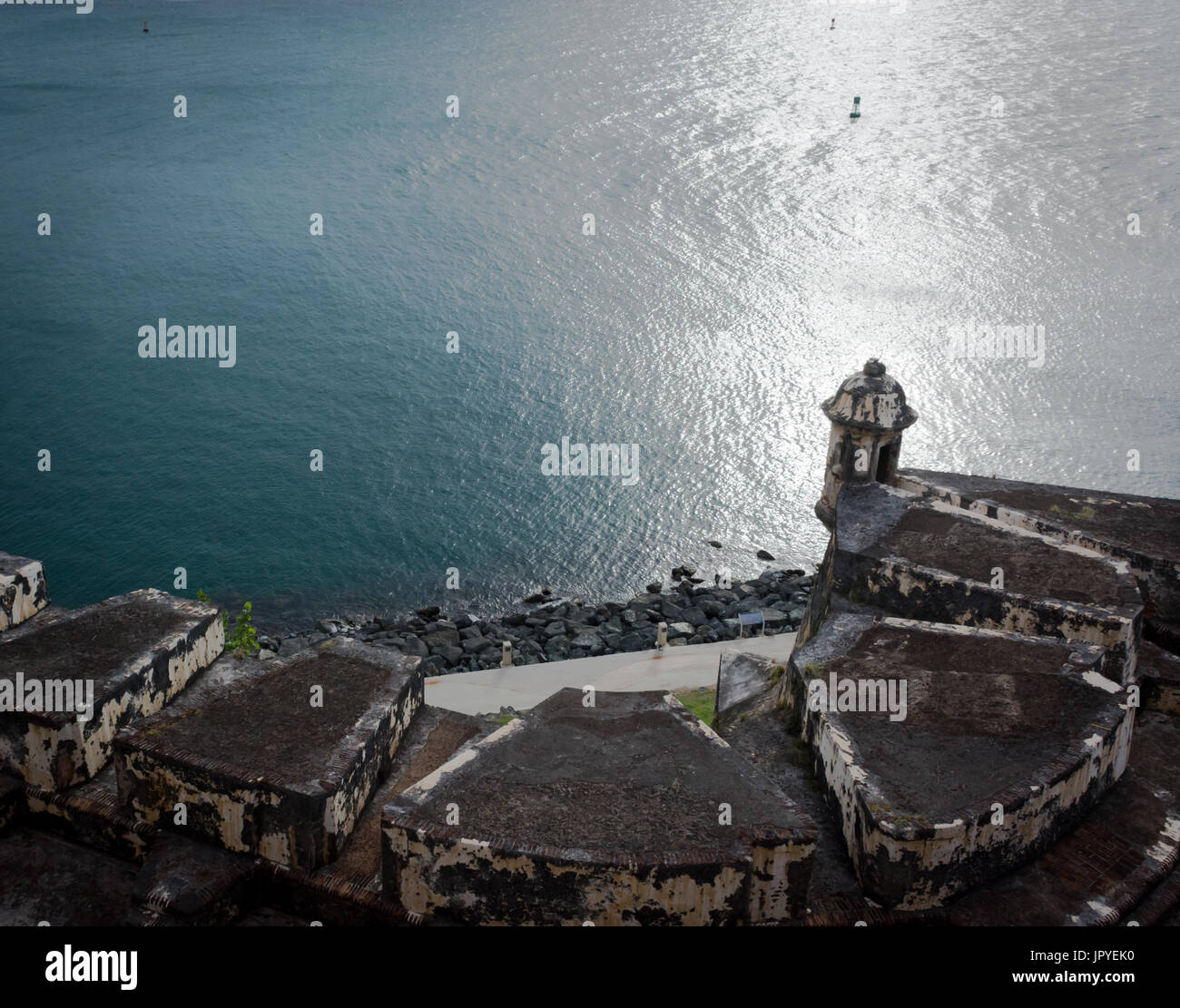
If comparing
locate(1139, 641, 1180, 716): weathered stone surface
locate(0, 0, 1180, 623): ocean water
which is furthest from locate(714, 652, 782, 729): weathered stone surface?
locate(0, 0, 1180, 623): ocean water

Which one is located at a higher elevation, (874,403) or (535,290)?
(535,290)

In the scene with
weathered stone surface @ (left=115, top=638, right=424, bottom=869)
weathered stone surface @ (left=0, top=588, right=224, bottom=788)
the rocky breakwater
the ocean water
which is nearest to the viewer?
weathered stone surface @ (left=115, top=638, right=424, bottom=869)

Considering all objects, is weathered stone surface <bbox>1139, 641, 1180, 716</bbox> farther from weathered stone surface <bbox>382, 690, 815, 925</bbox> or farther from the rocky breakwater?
the rocky breakwater

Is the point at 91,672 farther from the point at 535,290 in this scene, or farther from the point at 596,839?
the point at 535,290

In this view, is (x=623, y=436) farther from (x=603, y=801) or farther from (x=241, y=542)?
(x=603, y=801)

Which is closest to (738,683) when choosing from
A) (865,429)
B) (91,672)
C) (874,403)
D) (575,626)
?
(865,429)

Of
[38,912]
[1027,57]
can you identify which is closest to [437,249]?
[38,912]
